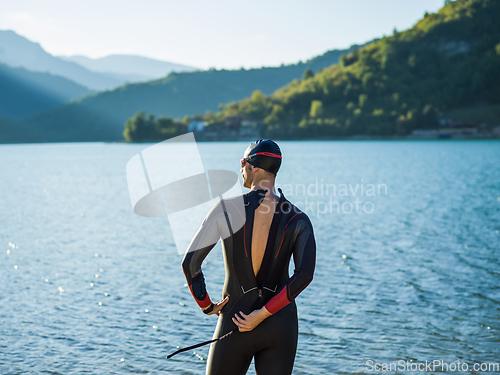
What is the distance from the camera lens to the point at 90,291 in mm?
12734

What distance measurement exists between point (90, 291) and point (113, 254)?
5269 millimetres

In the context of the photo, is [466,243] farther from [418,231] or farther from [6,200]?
[6,200]

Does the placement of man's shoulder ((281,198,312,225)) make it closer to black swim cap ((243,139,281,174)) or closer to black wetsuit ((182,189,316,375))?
black wetsuit ((182,189,316,375))

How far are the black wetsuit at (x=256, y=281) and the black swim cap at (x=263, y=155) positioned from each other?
0.23 meters

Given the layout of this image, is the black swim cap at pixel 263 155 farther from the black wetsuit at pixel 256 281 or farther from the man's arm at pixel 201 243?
the man's arm at pixel 201 243

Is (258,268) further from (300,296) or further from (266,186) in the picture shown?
(300,296)

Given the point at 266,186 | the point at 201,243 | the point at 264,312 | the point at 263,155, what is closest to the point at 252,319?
the point at 264,312

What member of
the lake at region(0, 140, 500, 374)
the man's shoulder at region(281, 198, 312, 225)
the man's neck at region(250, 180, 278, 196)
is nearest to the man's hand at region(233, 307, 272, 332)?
the man's shoulder at region(281, 198, 312, 225)

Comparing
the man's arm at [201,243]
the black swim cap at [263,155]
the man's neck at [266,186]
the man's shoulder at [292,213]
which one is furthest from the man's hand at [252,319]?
the black swim cap at [263,155]

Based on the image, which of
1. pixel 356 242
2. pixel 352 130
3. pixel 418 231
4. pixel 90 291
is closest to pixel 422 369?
pixel 90 291

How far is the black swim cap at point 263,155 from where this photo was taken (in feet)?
12.1

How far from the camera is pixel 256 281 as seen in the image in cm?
387

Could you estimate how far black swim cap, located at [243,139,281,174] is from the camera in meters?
3.70

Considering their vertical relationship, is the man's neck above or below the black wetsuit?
above
